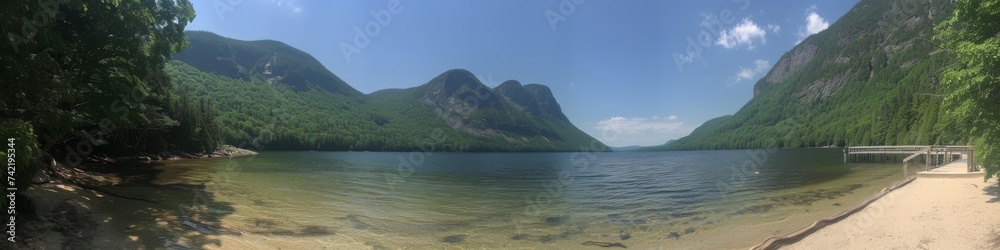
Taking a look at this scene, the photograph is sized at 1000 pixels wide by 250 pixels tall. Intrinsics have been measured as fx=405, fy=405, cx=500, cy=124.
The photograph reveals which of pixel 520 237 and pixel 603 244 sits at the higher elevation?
pixel 603 244

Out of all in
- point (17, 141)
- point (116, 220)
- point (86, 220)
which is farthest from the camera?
point (116, 220)

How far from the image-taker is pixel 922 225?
36.5 feet

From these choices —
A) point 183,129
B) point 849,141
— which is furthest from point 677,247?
point 849,141

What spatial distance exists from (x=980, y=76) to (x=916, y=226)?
4277mm

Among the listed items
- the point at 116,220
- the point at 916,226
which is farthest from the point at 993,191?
the point at 116,220

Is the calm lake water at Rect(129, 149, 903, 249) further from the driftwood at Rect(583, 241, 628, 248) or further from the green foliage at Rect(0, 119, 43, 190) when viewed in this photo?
the green foliage at Rect(0, 119, 43, 190)

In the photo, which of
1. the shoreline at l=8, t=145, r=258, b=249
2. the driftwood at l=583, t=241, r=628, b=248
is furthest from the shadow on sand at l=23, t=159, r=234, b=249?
the driftwood at l=583, t=241, r=628, b=248

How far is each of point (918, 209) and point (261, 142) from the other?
163m

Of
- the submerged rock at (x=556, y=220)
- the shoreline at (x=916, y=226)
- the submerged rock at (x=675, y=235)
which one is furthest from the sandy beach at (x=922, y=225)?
the submerged rock at (x=556, y=220)

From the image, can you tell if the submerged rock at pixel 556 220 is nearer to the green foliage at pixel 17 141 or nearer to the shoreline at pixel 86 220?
the shoreline at pixel 86 220

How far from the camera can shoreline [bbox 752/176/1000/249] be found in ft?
31.1

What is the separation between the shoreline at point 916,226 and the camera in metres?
9.49

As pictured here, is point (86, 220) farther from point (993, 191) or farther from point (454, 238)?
point (993, 191)

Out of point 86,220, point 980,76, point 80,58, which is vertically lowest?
point 86,220
